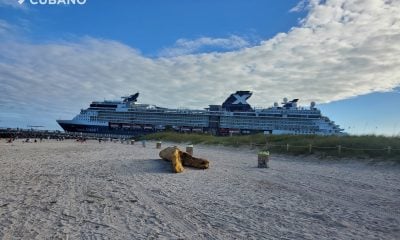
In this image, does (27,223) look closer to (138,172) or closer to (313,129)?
(138,172)

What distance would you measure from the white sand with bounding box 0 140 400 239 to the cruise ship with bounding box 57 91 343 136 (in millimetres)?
81427

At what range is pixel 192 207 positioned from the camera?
7.39m

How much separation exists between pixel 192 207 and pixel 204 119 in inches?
3694

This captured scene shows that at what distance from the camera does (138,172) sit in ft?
43.0

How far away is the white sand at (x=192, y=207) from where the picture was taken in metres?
5.55

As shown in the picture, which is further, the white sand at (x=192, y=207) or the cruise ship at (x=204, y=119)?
the cruise ship at (x=204, y=119)

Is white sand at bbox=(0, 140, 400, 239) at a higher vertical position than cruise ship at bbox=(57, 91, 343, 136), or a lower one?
lower

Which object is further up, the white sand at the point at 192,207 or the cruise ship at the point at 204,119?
the cruise ship at the point at 204,119

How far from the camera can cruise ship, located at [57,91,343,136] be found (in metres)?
91.7

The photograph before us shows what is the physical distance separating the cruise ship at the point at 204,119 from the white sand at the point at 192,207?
267ft

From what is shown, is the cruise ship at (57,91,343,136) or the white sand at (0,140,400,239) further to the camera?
the cruise ship at (57,91,343,136)

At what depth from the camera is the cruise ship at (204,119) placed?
91.7m

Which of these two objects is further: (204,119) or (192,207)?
(204,119)

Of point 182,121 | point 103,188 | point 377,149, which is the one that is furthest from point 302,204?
point 182,121
